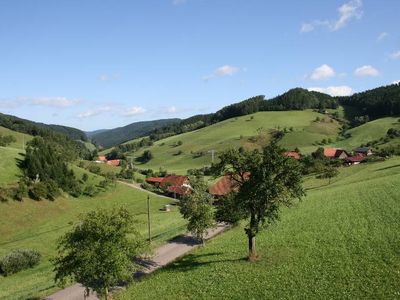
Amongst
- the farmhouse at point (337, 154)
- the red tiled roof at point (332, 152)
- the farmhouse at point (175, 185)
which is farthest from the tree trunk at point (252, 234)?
the red tiled roof at point (332, 152)

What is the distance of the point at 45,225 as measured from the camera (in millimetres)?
78250

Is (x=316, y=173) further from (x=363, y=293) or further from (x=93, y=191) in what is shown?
(x=363, y=293)

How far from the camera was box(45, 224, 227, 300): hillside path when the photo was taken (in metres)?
39.2

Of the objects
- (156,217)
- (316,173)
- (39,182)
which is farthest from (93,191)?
(316,173)

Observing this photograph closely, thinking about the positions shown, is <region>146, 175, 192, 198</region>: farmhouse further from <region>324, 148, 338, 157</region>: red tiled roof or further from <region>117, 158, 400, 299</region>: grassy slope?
<region>324, 148, 338, 157</region>: red tiled roof

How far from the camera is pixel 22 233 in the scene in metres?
73.3

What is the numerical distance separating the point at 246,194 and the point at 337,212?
2272cm

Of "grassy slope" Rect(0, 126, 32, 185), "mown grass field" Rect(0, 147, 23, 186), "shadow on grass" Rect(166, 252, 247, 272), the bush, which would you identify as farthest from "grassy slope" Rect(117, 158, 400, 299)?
"grassy slope" Rect(0, 126, 32, 185)

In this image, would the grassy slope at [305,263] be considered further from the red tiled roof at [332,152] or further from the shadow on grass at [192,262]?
the red tiled roof at [332,152]

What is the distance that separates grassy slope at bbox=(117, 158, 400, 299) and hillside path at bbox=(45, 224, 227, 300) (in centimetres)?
226

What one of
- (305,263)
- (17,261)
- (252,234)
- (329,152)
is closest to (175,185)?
(17,261)

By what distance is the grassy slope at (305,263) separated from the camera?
32.3m

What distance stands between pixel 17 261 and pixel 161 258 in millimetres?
19016

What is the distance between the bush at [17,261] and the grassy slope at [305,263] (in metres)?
21.5
